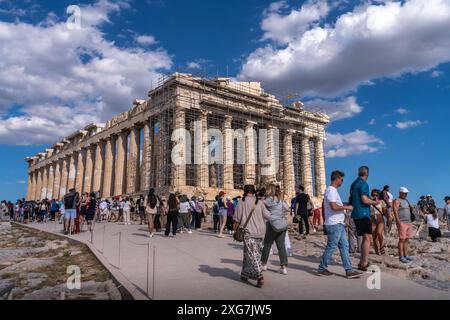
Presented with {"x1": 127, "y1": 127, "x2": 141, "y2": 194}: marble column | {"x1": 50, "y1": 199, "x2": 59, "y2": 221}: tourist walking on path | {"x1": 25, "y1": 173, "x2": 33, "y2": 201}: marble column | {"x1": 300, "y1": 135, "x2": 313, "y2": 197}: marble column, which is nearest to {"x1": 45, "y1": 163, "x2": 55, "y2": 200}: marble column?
{"x1": 25, "y1": 173, "x2": 33, "y2": 201}: marble column

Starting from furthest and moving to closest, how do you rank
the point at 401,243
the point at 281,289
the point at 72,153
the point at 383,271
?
the point at 72,153
the point at 401,243
the point at 383,271
the point at 281,289

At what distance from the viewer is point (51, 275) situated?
8258 millimetres

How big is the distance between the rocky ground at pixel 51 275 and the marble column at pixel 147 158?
17.6 meters

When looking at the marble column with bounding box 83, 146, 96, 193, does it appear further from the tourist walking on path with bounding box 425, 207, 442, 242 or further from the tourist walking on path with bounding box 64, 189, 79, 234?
the tourist walking on path with bounding box 425, 207, 442, 242

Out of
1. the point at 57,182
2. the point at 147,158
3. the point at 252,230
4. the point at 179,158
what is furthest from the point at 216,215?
the point at 57,182

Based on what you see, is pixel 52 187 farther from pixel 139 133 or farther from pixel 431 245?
pixel 431 245

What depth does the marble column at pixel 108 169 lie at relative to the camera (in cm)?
3788

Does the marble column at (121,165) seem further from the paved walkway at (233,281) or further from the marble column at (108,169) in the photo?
the paved walkway at (233,281)

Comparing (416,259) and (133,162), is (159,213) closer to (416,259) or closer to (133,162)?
(416,259)

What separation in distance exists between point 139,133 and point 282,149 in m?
14.2

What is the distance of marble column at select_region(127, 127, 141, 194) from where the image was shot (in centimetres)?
3388
